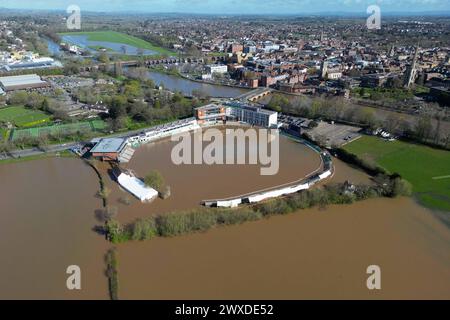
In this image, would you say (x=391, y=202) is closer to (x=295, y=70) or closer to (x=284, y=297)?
(x=284, y=297)

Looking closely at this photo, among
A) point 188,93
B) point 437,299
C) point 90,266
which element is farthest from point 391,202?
point 188,93

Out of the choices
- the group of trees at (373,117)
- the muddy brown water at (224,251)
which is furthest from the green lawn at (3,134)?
the group of trees at (373,117)

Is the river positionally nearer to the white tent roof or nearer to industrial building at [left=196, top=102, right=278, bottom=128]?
industrial building at [left=196, top=102, right=278, bottom=128]

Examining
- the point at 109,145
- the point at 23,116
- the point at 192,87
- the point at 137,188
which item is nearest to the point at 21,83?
the point at 23,116

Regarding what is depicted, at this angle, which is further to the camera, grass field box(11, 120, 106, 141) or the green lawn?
the green lawn

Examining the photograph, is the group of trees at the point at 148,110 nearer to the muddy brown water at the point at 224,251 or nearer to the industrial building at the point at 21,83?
the muddy brown water at the point at 224,251

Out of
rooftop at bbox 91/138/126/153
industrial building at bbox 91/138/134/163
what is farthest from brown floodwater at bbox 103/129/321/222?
rooftop at bbox 91/138/126/153

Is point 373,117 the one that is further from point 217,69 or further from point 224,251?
point 217,69
